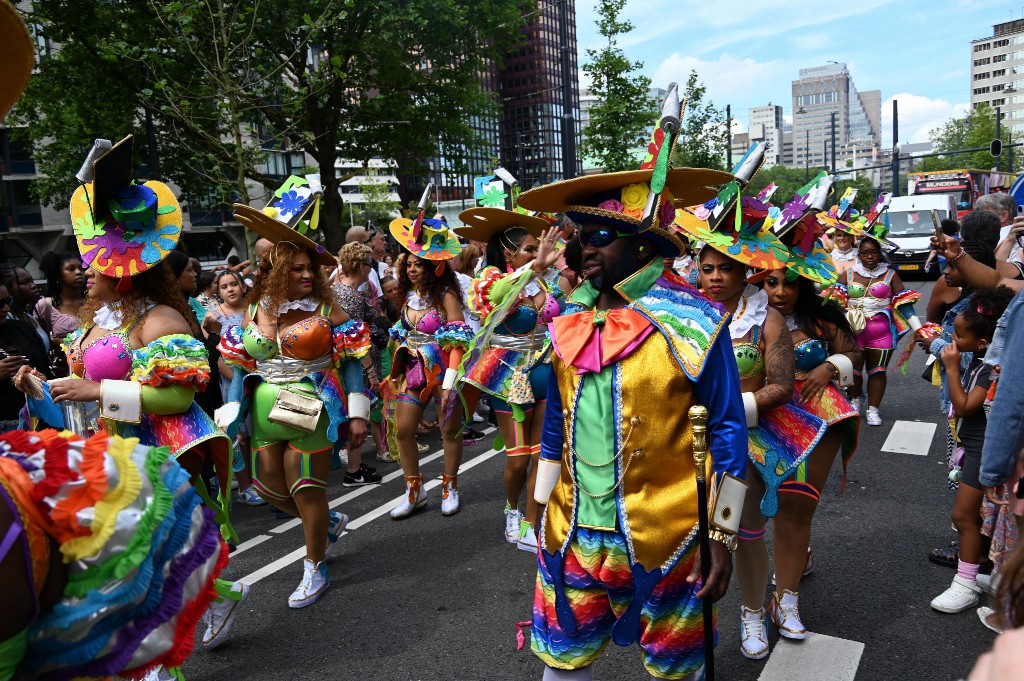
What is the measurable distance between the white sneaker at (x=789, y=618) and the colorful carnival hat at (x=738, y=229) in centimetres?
164

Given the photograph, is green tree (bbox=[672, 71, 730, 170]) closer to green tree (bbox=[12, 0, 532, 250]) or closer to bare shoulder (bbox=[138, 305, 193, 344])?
green tree (bbox=[12, 0, 532, 250])

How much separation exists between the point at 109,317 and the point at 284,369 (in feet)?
3.45

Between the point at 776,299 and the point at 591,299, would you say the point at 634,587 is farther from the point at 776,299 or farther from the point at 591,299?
the point at 776,299

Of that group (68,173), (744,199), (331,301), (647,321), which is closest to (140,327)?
(331,301)

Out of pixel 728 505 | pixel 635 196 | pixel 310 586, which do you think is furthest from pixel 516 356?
pixel 728 505

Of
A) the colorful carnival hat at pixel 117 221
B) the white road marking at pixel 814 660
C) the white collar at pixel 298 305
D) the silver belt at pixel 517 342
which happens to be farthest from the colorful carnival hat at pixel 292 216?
the white road marking at pixel 814 660

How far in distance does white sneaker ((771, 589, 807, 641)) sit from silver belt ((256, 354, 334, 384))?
2.80m

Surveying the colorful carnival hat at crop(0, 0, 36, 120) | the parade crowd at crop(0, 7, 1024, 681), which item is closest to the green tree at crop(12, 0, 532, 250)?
the parade crowd at crop(0, 7, 1024, 681)

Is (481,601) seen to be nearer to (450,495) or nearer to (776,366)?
(450,495)

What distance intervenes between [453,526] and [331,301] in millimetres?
2121

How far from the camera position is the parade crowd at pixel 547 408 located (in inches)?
65.4

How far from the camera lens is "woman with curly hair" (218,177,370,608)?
179 inches

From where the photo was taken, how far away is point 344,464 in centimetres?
812

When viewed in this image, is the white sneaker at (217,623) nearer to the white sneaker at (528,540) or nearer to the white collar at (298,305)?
the white collar at (298,305)
